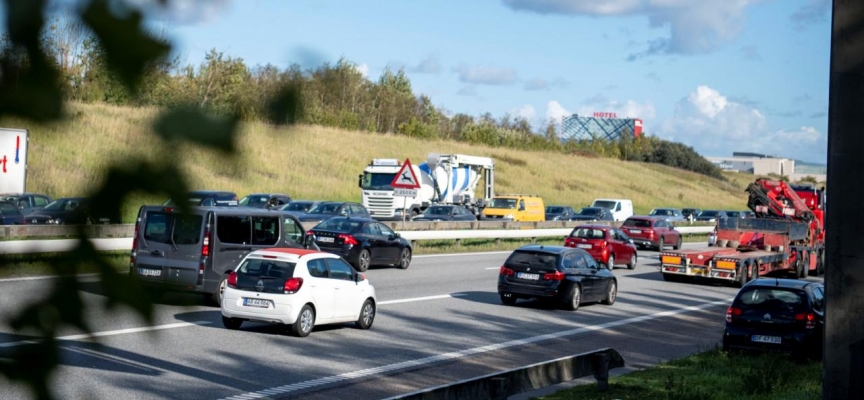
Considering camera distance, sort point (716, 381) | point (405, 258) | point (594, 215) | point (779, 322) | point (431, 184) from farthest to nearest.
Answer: point (594, 215) → point (431, 184) → point (405, 258) → point (779, 322) → point (716, 381)

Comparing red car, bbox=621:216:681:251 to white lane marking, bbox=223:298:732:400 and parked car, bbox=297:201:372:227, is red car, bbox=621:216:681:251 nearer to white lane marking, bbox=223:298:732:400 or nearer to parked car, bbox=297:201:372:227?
parked car, bbox=297:201:372:227

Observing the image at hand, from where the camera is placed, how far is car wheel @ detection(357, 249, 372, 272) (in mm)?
28016

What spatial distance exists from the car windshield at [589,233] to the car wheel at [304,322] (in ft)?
64.9

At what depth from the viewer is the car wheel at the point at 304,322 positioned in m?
16.6

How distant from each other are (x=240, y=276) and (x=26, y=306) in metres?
15.4

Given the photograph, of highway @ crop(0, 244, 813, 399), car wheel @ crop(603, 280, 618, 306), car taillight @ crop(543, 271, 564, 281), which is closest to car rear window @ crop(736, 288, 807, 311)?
highway @ crop(0, 244, 813, 399)

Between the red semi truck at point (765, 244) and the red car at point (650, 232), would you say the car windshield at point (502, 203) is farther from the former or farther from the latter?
the red semi truck at point (765, 244)

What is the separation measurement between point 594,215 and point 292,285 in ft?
148

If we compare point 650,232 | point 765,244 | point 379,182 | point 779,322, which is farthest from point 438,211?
point 779,322

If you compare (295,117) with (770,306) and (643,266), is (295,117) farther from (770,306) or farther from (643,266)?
(643,266)

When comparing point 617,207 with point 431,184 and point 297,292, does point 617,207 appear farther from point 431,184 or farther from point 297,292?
point 297,292

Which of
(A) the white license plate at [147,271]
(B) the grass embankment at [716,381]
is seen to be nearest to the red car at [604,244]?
(B) the grass embankment at [716,381]

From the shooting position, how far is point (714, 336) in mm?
20141

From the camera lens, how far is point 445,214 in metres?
48.4
